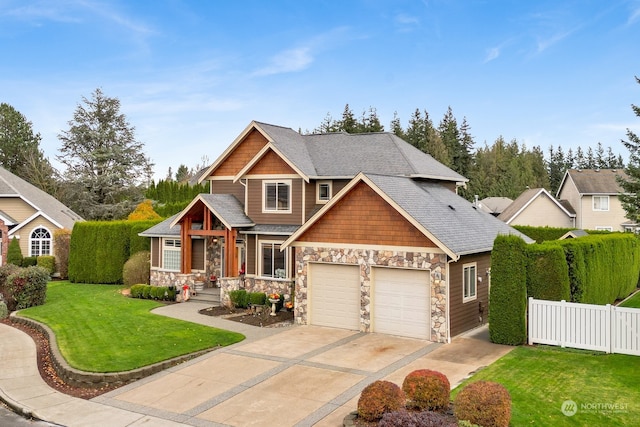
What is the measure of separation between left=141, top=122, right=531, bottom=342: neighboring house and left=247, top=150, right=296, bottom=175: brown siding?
0.16 ft

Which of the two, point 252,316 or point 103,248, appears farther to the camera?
point 103,248

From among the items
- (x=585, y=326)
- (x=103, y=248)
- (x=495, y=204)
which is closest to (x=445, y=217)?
A: (x=585, y=326)

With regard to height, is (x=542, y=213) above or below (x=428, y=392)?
above

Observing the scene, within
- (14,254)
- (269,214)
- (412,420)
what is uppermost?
(269,214)

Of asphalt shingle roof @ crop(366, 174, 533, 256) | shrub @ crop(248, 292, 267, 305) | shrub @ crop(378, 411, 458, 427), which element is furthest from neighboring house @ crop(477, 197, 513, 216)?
shrub @ crop(378, 411, 458, 427)

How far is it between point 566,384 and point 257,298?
12699mm

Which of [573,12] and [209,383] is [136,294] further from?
[573,12]

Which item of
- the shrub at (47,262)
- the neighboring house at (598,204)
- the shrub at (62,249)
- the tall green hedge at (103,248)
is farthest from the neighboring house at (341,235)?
the neighboring house at (598,204)

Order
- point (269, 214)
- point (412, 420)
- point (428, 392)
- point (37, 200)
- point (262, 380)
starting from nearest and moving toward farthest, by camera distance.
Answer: point (412, 420) → point (428, 392) → point (262, 380) → point (269, 214) → point (37, 200)

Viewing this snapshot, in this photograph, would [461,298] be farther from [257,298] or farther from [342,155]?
[342,155]

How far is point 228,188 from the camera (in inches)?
1037

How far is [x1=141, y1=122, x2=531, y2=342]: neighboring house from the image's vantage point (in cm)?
1681

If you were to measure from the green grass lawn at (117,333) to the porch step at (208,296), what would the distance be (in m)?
1.79

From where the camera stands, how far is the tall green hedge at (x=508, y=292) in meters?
15.5
